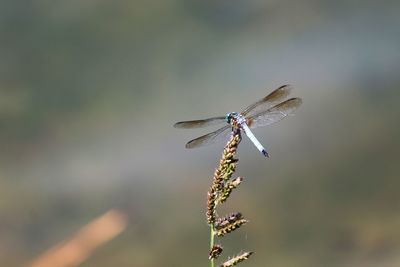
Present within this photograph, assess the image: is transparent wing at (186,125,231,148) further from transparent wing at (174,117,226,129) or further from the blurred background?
the blurred background

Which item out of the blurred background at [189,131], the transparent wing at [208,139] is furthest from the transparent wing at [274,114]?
the blurred background at [189,131]

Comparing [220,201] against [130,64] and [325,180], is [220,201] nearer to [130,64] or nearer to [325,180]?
[325,180]

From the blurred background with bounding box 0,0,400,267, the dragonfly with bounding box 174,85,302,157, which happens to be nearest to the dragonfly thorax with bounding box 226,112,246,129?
the dragonfly with bounding box 174,85,302,157

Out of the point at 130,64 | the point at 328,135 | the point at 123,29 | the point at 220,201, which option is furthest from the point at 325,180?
the point at 220,201

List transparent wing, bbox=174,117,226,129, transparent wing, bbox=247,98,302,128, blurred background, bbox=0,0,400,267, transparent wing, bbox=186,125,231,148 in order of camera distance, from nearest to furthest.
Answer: transparent wing, bbox=186,125,231,148 → transparent wing, bbox=174,117,226,129 → transparent wing, bbox=247,98,302,128 → blurred background, bbox=0,0,400,267

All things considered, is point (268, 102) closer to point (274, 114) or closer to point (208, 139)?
point (274, 114)

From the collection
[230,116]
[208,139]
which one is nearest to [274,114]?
[230,116]

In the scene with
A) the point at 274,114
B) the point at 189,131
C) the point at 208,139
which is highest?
the point at 189,131
